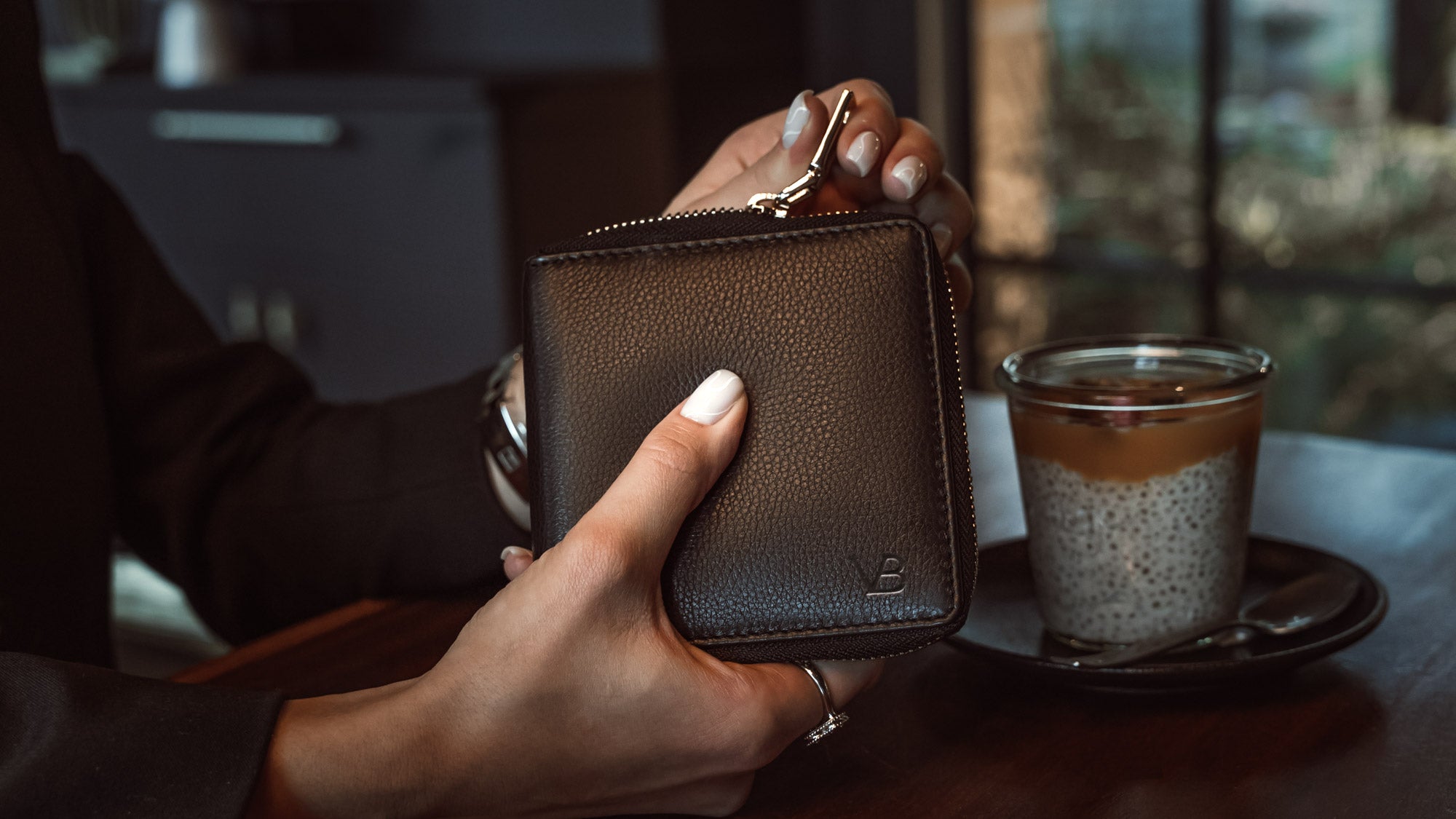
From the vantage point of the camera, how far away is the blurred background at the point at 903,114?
201 centimetres

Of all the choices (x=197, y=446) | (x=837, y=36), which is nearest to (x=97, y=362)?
(x=197, y=446)

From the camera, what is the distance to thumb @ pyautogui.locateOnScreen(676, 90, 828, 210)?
0.61 m

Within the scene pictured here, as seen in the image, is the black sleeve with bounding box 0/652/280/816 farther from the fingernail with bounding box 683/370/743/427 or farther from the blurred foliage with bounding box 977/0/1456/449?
the blurred foliage with bounding box 977/0/1456/449

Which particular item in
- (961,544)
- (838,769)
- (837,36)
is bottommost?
(838,769)

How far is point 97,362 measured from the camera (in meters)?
0.78

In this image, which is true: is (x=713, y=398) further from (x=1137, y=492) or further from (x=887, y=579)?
(x=1137, y=492)

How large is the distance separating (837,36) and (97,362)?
171 centimetres

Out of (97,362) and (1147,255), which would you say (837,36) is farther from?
(97,362)

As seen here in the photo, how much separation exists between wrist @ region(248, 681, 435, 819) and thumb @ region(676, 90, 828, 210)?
1.00ft

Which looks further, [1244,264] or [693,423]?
[1244,264]

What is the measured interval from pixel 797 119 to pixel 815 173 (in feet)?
0.16

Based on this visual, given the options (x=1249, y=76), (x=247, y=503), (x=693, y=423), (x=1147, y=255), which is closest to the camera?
(x=693, y=423)

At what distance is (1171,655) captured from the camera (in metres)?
0.57

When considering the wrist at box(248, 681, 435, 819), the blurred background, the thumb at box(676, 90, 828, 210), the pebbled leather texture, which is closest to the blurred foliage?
the blurred background
